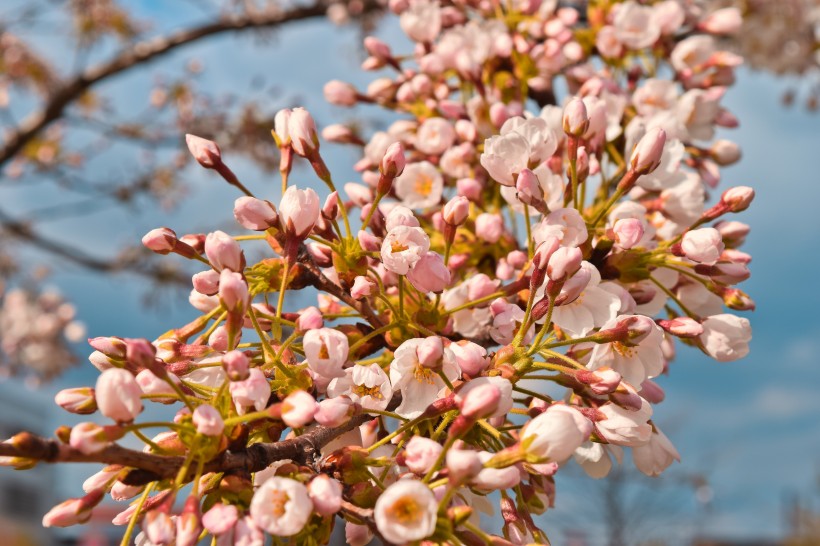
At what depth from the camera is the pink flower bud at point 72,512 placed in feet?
2.46

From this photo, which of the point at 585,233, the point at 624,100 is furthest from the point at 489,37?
the point at 585,233

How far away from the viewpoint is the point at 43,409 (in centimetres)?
1591

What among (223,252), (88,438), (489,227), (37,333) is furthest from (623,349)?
(37,333)

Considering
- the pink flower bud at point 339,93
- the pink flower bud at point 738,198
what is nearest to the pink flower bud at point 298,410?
the pink flower bud at point 738,198

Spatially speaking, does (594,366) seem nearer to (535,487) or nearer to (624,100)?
(535,487)

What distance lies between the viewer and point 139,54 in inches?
157

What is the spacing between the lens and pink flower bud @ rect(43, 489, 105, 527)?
2.46 feet

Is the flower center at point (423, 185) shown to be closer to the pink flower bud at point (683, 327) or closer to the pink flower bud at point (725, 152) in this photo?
the pink flower bud at point (683, 327)

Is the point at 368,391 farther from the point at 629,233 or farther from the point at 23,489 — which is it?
the point at 23,489

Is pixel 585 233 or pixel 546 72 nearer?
pixel 585 233

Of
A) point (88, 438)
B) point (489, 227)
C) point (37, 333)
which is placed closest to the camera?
point (88, 438)

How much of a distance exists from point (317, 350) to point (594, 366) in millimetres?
362

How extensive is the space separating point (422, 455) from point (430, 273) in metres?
0.22

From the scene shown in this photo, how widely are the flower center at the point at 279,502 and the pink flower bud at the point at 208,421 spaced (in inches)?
3.0
